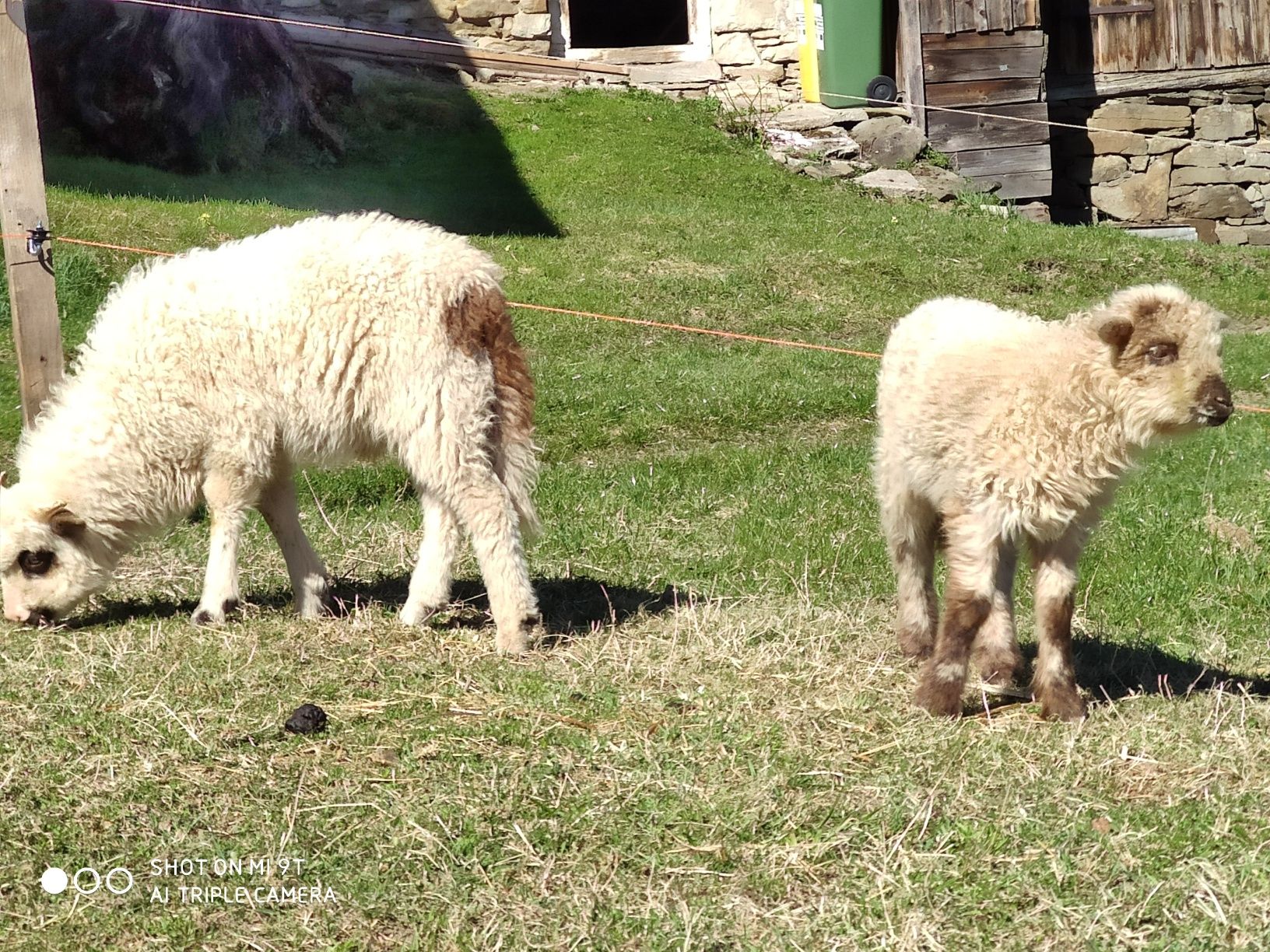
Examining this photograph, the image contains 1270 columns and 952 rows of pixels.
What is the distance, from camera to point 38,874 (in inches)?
162

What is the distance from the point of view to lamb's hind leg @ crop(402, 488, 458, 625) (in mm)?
6332

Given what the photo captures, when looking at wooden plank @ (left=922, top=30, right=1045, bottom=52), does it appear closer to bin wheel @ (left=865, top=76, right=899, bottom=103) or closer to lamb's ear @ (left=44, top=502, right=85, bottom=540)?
bin wheel @ (left=865, top=76, right=899, bottom=103)

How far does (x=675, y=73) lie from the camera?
64.8 ft

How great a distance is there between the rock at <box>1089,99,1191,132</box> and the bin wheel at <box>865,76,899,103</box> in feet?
9.54

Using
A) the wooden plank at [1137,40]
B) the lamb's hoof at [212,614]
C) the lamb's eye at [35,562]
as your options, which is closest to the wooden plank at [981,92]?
the wooden plank at [1137,40]

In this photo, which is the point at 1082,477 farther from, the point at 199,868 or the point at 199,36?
the point at 199,36

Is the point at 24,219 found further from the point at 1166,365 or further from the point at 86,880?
the point at 1166,365

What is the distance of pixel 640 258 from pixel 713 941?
10946mm

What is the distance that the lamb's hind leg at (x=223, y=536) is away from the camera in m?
6.25

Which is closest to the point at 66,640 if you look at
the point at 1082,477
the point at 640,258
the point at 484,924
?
the point at 484,924

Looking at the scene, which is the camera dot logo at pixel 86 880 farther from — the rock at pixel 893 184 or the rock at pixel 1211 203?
the rock at pixel 1211 203

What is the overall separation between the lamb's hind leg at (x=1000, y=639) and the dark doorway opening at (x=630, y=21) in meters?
19.7

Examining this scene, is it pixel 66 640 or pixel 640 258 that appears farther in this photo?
pixel 640 258

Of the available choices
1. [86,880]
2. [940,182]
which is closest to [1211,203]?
[940,182]
